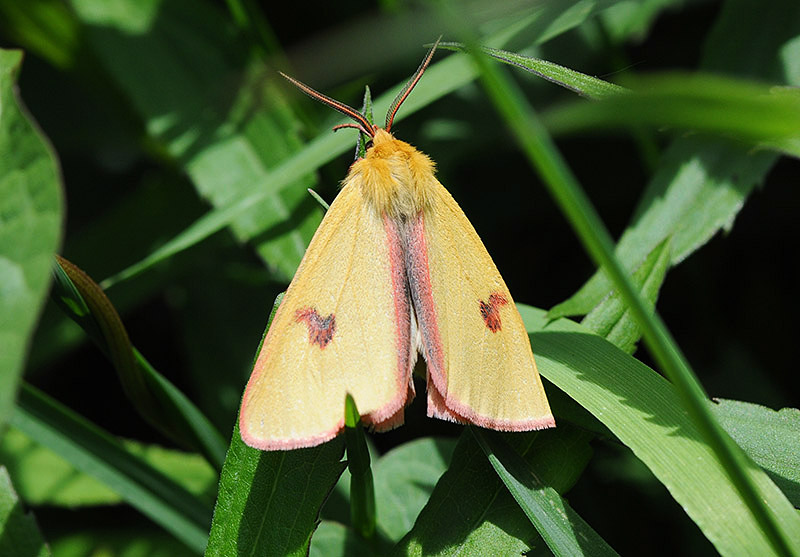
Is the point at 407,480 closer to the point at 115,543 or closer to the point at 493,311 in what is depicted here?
the point at 493,311

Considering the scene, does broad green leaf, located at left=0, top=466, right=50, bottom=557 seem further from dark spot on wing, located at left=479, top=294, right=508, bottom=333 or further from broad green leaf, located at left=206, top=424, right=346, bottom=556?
dark spot on wing, located at left=479, top=294, right=508, bottom=333

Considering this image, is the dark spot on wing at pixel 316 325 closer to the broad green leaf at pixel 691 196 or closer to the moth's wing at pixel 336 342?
the moth's wing at pixel 336 342

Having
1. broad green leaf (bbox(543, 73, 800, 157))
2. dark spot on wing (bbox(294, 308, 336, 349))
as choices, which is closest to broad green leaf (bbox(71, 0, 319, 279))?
dark spot on wing (bbox(294, 308, 336, 349))

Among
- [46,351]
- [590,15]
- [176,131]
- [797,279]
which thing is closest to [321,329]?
[590,15]

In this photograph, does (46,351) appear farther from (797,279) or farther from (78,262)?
(797,279)

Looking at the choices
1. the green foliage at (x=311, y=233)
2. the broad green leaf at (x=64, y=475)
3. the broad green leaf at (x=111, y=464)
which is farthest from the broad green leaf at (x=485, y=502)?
the broad green leaf at (x=64, y=475)

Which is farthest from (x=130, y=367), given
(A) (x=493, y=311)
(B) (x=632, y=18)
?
(B) (x=632, y=18)
